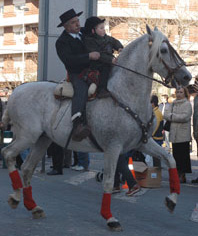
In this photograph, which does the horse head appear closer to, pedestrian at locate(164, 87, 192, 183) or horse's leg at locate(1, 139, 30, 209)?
horse's leg at locate(1, 139, 30, 209)

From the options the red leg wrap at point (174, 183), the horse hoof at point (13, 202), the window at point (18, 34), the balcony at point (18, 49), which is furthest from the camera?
the window at point (18, 34)

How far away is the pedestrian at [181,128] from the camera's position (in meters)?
12.8

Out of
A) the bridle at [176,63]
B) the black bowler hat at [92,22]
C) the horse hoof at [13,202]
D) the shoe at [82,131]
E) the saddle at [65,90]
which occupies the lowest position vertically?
the horse hoof at [13,202]

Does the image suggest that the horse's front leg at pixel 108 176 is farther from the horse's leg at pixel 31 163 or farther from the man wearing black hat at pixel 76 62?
the horse's leg at pixel 31 163

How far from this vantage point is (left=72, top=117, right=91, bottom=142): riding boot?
7594mm

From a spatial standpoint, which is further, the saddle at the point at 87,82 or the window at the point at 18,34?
the window at the point at 18,34

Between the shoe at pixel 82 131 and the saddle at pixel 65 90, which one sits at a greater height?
the saddle at pixel 65 90

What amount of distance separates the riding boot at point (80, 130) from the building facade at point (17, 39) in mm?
52991

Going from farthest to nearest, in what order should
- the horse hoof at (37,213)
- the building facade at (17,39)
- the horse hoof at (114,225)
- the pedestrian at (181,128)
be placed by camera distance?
the building facade at (17,39)
the pedestrian at (181,128)
the horse hoof at (37,213)
the horse hoof at (114,225)

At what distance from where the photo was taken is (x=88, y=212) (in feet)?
28.1

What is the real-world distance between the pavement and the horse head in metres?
1.75

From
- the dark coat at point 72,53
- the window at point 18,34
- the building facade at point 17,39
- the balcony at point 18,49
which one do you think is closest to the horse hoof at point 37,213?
the dark coat at point 72,53

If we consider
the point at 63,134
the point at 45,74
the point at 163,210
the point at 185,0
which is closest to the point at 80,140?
the point at 63,134

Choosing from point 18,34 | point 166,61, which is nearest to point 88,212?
point 166,61
